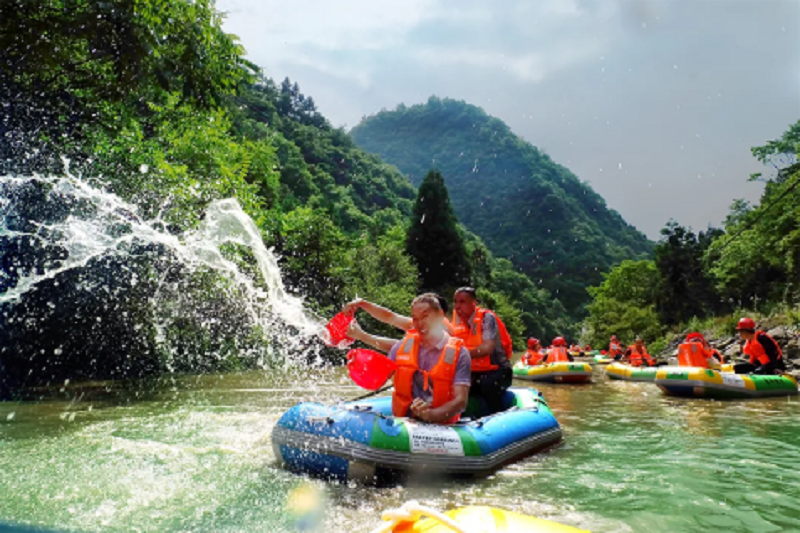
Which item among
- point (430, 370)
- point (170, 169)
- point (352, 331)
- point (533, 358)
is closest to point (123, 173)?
point (170, 169)

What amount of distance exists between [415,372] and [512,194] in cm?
10289

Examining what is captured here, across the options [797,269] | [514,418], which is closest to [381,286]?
[797,269]

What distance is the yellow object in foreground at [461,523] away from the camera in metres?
2.47

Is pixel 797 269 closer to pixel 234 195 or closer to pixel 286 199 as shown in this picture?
pixel 234 195

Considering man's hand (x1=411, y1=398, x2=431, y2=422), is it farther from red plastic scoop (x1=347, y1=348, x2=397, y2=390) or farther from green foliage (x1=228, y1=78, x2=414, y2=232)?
green foliage (x1=228, y1=78, x2=414, y2=232)

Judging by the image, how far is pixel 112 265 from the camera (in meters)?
12.8

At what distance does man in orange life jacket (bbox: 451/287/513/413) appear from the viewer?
704 centimetres

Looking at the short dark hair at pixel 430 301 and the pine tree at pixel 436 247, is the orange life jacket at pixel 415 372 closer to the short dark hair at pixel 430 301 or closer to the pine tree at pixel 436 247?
the short dark hair at pixel 430 301

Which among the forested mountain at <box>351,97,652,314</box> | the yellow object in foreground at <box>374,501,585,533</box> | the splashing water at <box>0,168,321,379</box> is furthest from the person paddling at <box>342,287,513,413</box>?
the forested mountain at <box>351,97,652,314</box>

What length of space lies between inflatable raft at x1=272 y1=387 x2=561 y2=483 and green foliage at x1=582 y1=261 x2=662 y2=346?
37787 mm

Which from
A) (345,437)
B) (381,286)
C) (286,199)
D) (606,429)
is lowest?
(606,429)

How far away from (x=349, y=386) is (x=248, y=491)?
30.8 feet

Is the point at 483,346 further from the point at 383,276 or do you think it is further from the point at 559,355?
the point at 383,276

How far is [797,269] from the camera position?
91.0 ft
